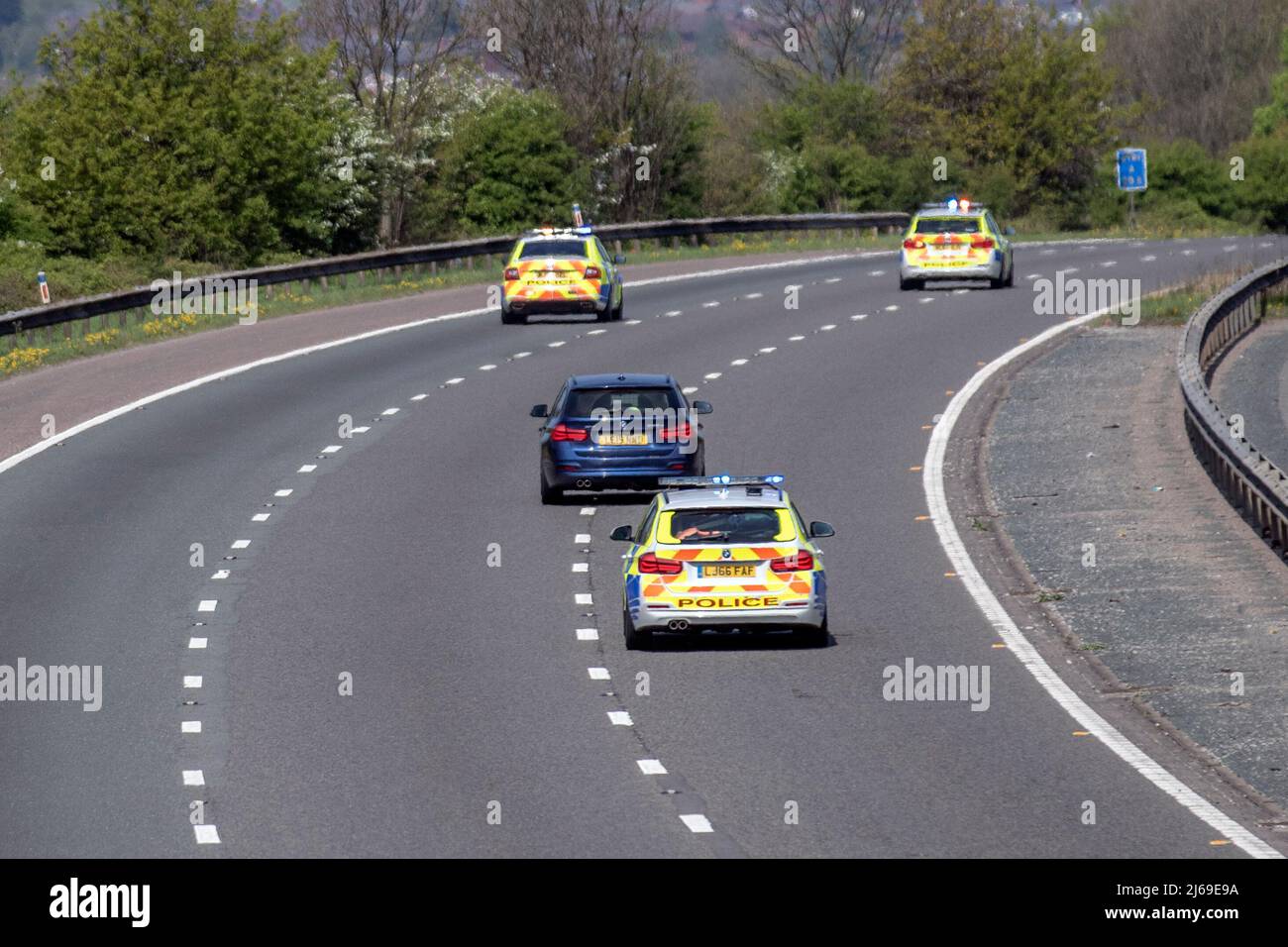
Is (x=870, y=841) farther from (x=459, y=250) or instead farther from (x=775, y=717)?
(x=459, y=250)

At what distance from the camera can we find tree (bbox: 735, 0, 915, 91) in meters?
121

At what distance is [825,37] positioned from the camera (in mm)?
124312

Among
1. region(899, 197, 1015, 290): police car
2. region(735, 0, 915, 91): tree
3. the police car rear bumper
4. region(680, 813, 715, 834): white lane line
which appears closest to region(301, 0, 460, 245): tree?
region(735, 0, 915, 91): tree

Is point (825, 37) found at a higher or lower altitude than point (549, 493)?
higher

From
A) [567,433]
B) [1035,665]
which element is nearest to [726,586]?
[1035,665]

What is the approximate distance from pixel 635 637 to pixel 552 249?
2361 centimetres

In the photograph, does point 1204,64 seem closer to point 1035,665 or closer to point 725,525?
point 725,525

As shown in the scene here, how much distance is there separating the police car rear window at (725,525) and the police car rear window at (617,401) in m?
6.53

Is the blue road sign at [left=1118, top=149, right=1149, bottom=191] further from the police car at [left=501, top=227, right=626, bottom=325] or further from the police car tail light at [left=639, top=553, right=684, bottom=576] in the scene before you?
the police car tail light at [left=639, top=553, right=684, bottom=576]

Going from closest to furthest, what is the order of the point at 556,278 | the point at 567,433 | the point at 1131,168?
the point at 567,433 → the point at 556,278 → the point at 1131,168

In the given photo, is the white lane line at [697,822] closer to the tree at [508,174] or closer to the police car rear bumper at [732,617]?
the police car rear bumper at [732,617]

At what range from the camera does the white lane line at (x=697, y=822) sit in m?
13.5

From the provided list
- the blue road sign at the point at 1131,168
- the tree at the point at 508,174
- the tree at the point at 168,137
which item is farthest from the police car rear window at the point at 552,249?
the blue road sign at the point at 1131,168

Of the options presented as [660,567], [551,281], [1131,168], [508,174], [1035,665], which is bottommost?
[1035,665]
